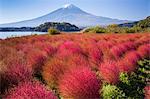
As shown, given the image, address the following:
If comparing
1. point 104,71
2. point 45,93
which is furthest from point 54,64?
point 45,93

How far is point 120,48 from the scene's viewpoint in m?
15.6

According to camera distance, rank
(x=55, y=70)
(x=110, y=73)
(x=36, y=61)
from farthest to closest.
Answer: (x=36, y=61) < (x=110, y=73) < (x=55, y=70)

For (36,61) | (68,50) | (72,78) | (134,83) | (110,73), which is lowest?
(134,83)

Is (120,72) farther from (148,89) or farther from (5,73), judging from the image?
(5,73)

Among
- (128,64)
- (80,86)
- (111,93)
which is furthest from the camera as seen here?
(128,64)

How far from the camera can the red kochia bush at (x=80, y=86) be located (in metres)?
7.11

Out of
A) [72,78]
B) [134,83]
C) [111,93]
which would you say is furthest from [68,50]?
[72,78]

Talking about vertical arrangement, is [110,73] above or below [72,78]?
below

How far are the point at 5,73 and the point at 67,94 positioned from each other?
1.81m

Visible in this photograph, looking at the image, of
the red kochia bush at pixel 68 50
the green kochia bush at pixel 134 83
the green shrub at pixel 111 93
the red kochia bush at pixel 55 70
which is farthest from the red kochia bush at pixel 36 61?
the green shrub at pixel 111 93

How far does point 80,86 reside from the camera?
Answer: 7.13m

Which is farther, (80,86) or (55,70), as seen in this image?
(55,70)

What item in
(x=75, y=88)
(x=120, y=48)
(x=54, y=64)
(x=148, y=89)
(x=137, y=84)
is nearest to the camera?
(x=75, y=88)

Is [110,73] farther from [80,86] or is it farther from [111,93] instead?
[80,86]
